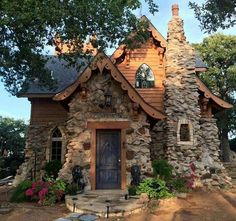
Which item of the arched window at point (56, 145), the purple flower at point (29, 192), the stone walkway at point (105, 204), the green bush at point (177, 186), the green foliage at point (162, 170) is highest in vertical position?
the arched window at point (56, 145)

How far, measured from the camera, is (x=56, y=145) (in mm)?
18922

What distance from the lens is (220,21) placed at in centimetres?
1155

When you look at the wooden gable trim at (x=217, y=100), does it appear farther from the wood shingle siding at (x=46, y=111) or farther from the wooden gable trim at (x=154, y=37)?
the wood shingle siding at (x=46, y=111)

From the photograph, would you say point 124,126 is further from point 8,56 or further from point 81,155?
point 8,56

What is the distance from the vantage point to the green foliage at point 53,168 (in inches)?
661

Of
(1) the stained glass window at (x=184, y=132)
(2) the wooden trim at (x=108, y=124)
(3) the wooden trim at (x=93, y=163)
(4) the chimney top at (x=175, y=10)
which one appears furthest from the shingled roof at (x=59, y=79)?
(3) the wooden trim at (x=93, y=163)

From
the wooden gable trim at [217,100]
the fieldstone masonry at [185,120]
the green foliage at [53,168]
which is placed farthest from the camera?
the wooden gable trim at [217,100]

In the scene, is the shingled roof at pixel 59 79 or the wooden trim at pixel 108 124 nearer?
the wooden trim at pixel 108 124

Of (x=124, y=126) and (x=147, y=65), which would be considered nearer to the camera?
(x=124, y=126)

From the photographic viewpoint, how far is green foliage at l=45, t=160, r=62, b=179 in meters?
16.8

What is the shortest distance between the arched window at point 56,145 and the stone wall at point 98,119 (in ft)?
14.7

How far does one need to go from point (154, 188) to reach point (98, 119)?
147 inches

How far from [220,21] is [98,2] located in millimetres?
4189

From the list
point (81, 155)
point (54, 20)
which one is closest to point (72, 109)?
point (81, 155)
